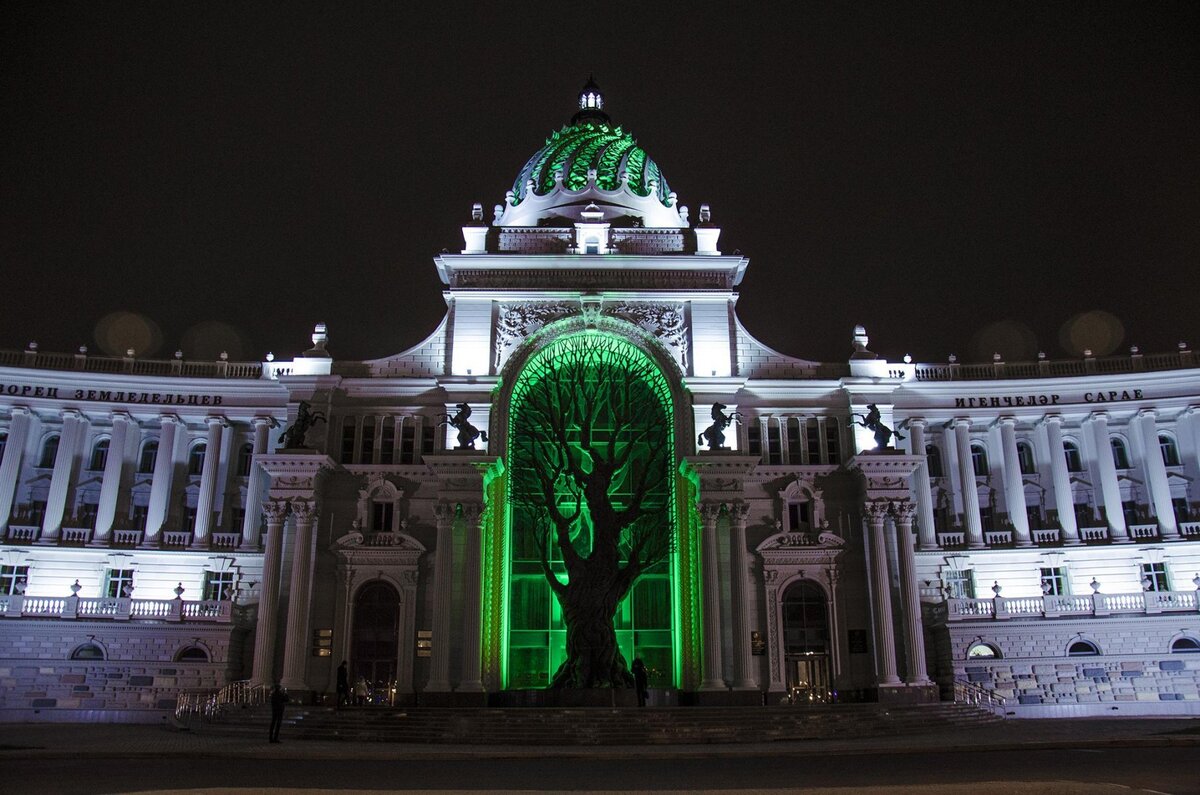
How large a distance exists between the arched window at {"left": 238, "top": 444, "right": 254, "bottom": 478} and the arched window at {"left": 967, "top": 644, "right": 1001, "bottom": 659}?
130 feet

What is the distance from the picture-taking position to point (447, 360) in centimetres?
4825

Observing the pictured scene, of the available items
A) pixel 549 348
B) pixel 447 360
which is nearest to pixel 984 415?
pixel 549 348

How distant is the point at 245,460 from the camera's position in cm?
5331

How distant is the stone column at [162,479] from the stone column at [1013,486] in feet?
151

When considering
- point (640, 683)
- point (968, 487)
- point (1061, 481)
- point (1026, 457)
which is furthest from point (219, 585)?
point (1061, 481)

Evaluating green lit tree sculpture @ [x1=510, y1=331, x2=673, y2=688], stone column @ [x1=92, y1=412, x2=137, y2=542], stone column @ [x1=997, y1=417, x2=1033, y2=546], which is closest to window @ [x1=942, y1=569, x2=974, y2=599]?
stone column @ [x1=997, y1=417, x2=1033, y2=546]

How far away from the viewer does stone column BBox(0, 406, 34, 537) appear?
49.4m

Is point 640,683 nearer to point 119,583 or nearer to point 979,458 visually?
point 979,458

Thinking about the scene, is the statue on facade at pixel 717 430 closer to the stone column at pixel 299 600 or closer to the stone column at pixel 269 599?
the stone column at pixel 299 600

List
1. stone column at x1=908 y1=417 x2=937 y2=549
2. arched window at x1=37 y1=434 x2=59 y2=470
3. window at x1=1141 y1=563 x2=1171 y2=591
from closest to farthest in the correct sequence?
1. window at x1=1141 y1=563 x2=1171 y2=591
2. stone column at x1=908 y1=417 x2=937 y2=549
3. arched window at x1=37 y1=434 x2=59 y2=470

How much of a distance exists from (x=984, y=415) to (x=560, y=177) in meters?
27.9

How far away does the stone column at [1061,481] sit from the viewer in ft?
164

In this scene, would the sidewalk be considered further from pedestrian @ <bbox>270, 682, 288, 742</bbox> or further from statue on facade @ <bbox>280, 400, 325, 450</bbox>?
statue on facade @ <bbox>280, 400, 325, 450</bbox>

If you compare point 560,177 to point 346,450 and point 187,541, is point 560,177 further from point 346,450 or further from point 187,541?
point 187,541
